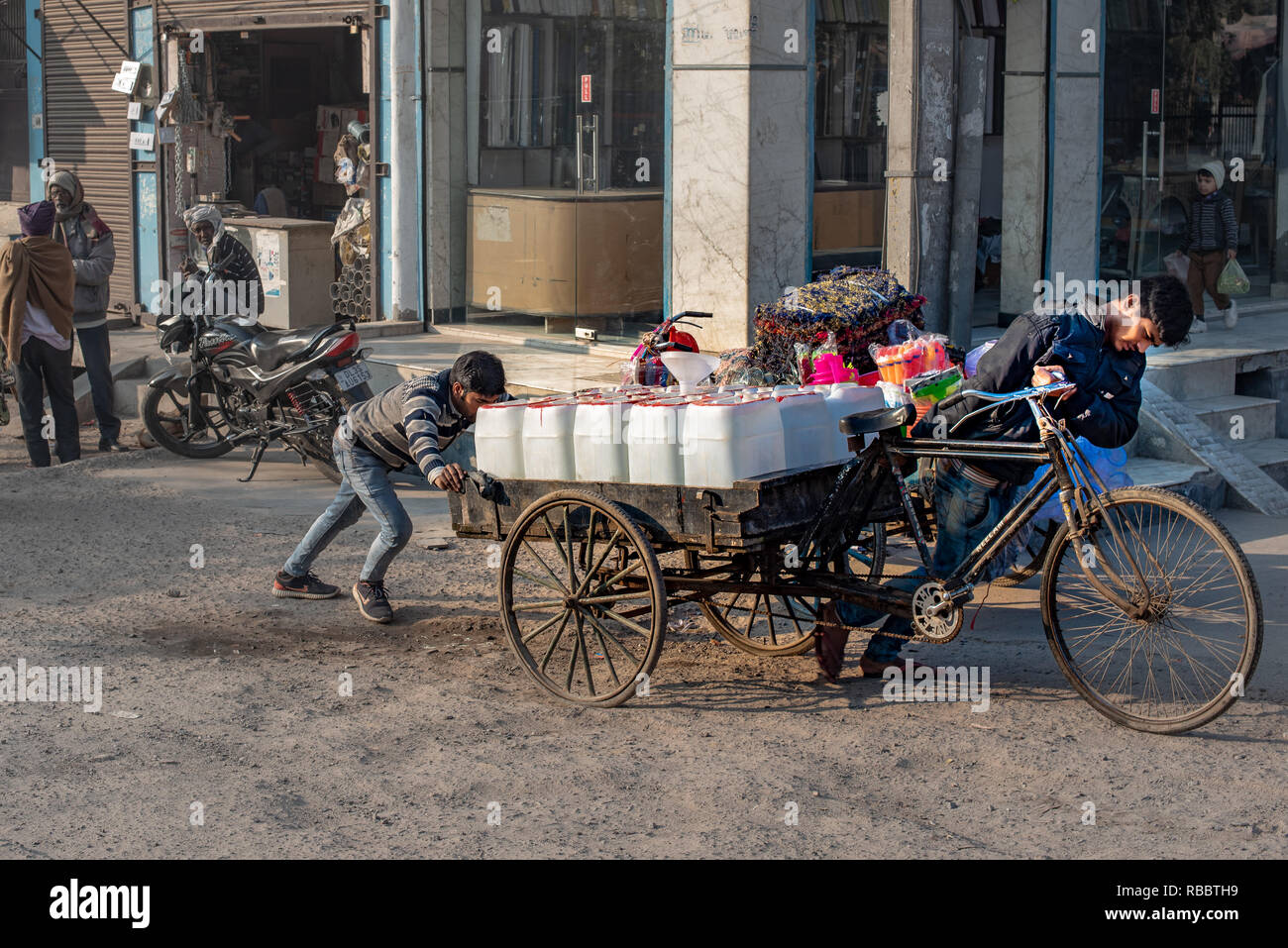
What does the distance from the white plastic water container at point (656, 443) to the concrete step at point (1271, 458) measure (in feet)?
17.8

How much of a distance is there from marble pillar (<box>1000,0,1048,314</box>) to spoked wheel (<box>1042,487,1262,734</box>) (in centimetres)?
642

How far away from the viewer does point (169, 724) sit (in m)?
5.57

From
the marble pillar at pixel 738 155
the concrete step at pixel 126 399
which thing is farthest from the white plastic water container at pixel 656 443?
the concrete step at pixel 126 399

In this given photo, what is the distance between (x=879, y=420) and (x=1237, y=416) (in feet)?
17.8

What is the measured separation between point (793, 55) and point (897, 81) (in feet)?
A: 3.46

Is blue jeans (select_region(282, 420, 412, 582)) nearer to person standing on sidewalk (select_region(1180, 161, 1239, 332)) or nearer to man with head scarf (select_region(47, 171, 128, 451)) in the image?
man with head scarf (select_region(47, 171, 128, 451))

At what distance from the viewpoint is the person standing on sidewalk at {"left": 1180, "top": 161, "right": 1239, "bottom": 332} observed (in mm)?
12664

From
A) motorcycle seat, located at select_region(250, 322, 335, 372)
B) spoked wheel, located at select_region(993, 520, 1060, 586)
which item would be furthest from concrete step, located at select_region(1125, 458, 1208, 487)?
motorcycle seat, located at select_region(250, 322, 335, 372)

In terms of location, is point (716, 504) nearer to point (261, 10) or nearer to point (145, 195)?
point (261, 10)

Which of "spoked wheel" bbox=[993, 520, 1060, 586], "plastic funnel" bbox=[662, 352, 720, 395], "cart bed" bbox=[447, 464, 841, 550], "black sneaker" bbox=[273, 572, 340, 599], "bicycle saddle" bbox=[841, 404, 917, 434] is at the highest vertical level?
"plastic funnel" bbox=[662, 352, 720, 395]

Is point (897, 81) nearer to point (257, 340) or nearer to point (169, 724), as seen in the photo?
point (257, 340)

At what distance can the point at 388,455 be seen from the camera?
266 inches

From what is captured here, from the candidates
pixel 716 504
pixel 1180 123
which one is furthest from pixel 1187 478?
pixel 1180 123
